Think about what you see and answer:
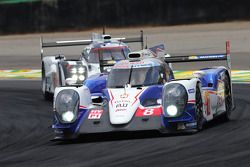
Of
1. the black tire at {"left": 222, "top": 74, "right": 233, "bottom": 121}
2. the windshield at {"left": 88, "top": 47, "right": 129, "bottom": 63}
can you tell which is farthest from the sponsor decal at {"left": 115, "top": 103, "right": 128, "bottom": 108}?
the windshield at {"left": 88, "top": 47, "right": 129, "bottom": 63}

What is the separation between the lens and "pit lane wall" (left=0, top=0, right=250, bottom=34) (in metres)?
31.1

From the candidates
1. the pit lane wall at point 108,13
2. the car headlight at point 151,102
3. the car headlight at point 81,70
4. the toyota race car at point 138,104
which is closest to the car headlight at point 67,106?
the toyota race car at point 138,104

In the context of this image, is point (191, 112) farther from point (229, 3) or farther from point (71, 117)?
point (229, 3)

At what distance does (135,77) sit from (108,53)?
6.62 meters

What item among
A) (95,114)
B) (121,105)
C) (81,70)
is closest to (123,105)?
(121,105)

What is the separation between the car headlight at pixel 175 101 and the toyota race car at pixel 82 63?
242 inches

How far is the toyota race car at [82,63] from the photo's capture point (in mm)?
18516

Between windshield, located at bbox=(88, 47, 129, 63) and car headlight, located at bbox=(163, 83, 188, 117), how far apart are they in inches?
295

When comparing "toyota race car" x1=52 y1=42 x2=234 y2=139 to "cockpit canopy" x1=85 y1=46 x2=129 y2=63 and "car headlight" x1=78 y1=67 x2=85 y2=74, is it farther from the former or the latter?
"cockpit canopy" x1=85 y1=46 x2=129 y2=63

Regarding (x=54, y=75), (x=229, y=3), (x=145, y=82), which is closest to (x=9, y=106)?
(x=54, y=75)

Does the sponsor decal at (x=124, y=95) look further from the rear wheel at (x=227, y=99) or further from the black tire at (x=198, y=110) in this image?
the rear wheel at (x=227, y=99)

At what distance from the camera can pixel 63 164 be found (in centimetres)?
991

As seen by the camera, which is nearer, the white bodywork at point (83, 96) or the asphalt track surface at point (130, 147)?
the asphalt track surface at point (130, 147)

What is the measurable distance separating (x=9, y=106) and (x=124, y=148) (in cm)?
795
